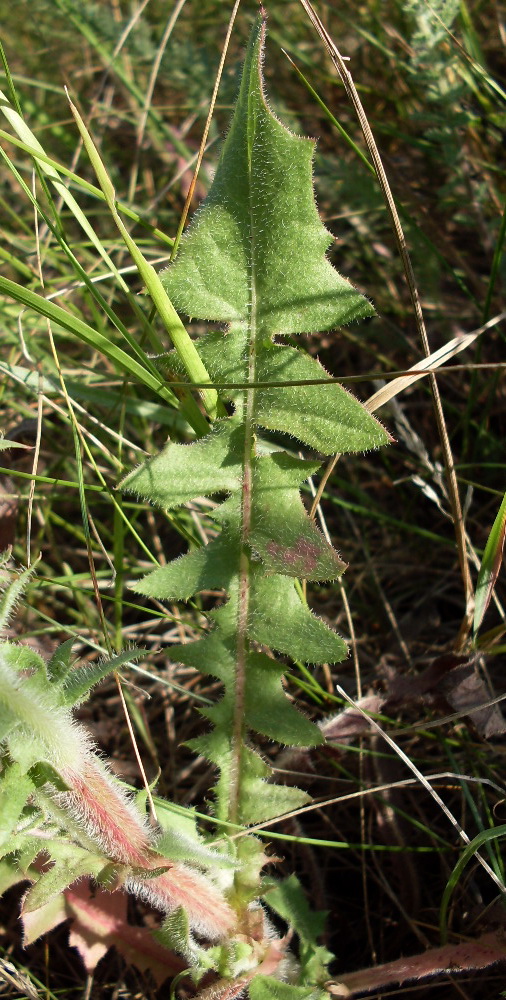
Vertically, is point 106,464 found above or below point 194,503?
below

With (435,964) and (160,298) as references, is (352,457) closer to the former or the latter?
(160,298)

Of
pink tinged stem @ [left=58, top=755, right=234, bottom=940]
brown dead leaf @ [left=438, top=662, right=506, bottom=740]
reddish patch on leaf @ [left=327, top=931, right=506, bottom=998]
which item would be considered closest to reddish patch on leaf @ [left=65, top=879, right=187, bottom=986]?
pink tinged stem @ [left=58, top=755, right=234, bottom=940]

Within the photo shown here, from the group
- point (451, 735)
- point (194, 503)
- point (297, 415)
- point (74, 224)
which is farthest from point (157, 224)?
point (451, 735)

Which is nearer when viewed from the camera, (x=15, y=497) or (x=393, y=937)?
(x=393, y=937)

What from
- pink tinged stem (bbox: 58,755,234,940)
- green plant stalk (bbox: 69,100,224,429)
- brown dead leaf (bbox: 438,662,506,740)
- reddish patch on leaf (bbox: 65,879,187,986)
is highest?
green plant stalk (bbox: 69,100,224,429)

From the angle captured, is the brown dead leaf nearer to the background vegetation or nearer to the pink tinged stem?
the background vegetation

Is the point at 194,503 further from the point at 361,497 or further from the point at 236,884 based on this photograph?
the point at 236,884

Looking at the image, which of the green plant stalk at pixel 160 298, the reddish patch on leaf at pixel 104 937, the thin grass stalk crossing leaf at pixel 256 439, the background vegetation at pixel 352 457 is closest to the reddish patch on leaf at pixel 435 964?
the background vegetation at pixel 352 457
